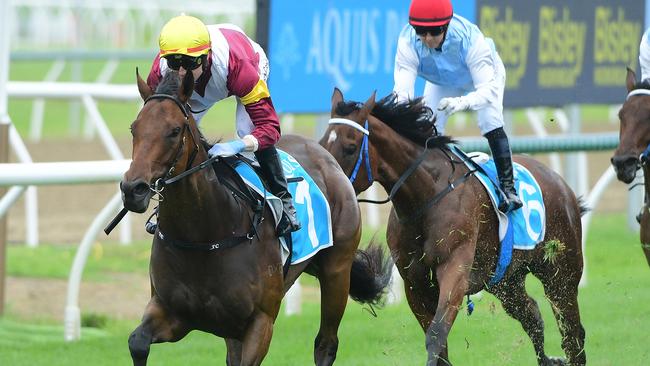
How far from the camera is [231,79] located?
196 inches

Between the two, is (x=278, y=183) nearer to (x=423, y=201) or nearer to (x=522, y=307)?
(x=423, y=201)

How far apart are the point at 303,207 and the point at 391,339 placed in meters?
1.93

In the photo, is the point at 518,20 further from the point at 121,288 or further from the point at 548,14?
the point at 121,288

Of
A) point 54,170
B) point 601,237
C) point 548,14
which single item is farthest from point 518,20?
point 54,170

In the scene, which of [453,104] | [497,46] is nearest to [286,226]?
[453,104]

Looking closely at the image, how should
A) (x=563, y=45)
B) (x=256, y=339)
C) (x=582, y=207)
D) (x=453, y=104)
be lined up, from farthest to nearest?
1. (x=563, y=45)
2. (x=582, y=207)
3. (x=453, y=104)
4. (x=256, y=339)

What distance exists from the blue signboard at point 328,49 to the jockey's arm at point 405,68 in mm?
1538

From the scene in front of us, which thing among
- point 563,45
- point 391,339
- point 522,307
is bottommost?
point 391,339

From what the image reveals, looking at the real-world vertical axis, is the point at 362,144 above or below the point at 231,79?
below

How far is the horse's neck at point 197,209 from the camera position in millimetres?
4695

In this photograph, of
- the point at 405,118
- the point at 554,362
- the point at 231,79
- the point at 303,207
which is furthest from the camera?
the point at 554,362

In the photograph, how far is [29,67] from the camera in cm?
2661

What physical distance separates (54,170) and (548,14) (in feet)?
14.0

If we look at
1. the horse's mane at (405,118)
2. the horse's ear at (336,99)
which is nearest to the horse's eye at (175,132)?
the horse's ear at (336,99)
